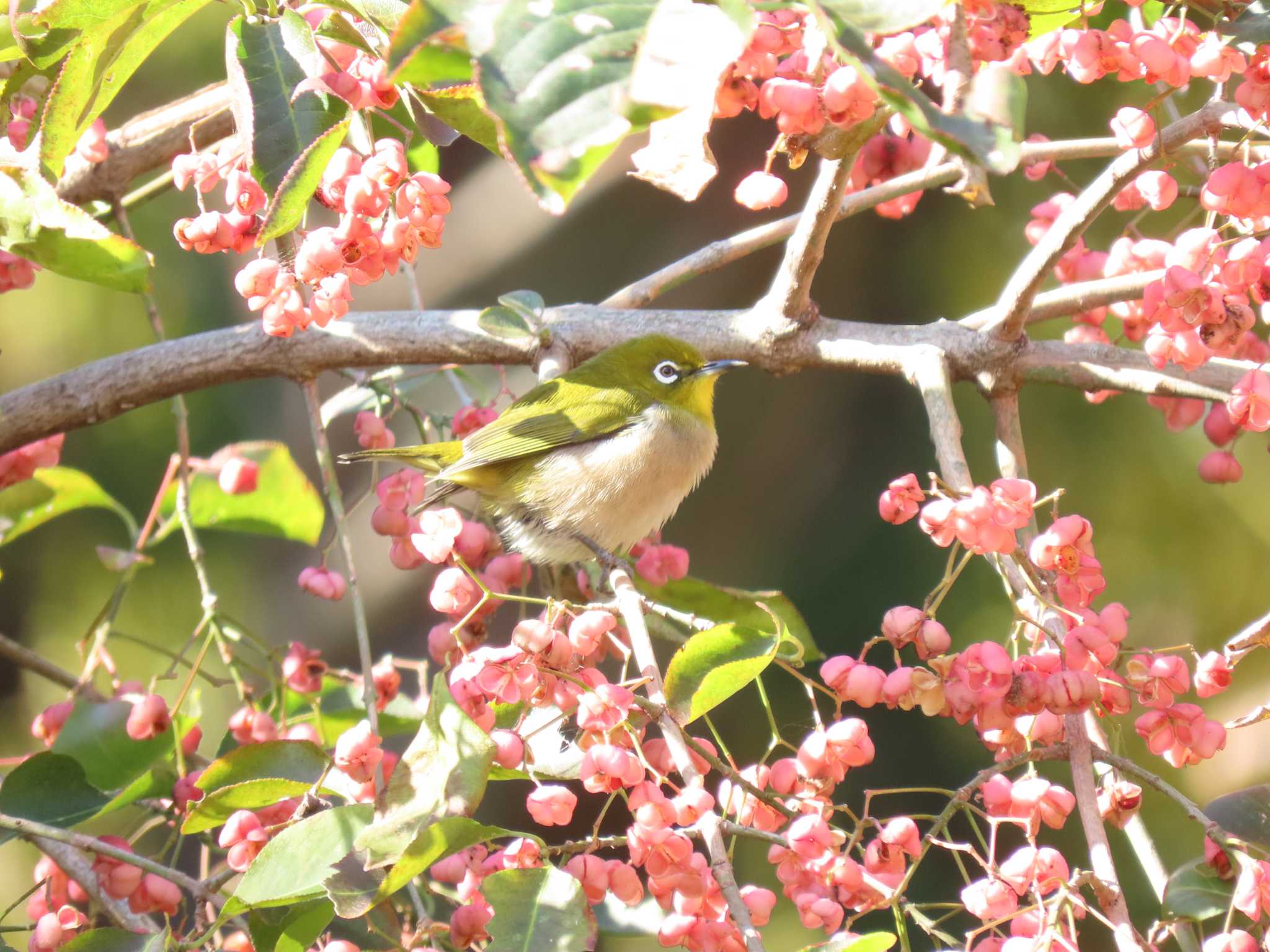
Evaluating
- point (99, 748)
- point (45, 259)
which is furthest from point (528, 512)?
point (45, 259)

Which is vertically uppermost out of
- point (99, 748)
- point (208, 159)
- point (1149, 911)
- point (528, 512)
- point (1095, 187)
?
point (208, 159)

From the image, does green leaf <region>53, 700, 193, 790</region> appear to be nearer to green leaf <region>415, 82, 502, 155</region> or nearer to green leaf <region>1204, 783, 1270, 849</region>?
green leaf <region>415, 82, 502, 155</region>

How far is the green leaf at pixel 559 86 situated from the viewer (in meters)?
0.89

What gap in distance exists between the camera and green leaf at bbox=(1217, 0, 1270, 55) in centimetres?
131

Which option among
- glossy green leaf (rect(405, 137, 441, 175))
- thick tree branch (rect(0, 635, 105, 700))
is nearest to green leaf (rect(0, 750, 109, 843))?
thick tree branch (rect(0, 635, 105, 700))

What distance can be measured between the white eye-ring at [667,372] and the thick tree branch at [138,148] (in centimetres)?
123

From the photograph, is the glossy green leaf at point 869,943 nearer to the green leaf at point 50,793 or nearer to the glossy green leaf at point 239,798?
the glossy green leaf at point 239,798

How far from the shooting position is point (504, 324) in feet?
6.40

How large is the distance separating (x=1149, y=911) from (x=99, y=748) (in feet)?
9.37

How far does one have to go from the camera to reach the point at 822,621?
3.96 m

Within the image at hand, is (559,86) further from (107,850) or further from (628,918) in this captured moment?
(628,918)

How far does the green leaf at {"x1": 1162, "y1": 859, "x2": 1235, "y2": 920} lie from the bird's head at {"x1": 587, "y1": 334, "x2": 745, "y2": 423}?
69.8 inches

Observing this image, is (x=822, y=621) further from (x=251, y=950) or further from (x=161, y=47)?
(x=161, y=47)

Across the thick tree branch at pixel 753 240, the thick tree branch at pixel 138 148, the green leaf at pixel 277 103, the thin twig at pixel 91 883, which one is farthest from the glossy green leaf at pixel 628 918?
the thick tree branch at pixel 138 148
